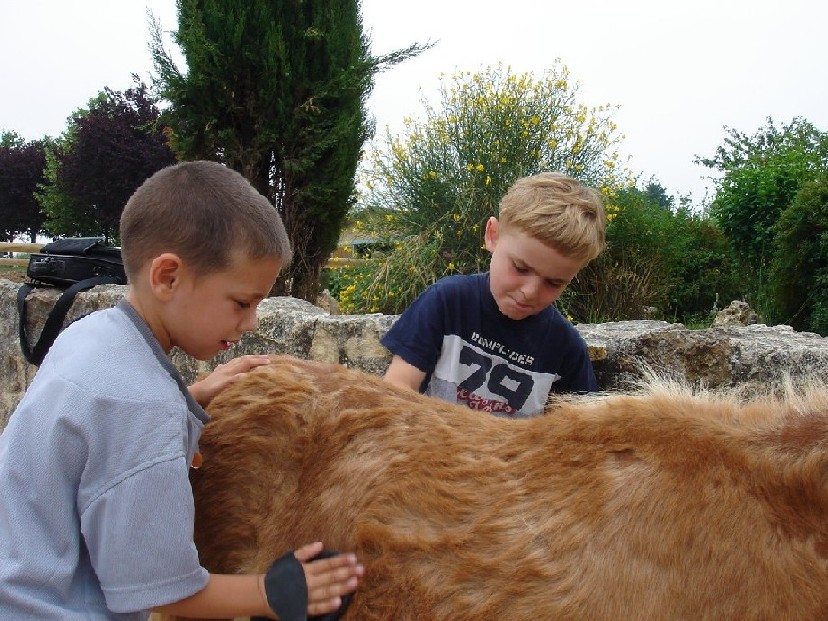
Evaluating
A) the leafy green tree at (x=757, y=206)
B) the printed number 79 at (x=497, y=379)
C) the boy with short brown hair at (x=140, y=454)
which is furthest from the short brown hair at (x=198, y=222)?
the leafy green tree at (x=757, y=206)

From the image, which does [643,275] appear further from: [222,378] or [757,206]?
[222,378]

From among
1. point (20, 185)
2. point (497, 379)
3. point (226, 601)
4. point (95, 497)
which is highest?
point (20, 185)

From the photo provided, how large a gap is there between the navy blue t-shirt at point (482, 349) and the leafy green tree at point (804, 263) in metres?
5.39

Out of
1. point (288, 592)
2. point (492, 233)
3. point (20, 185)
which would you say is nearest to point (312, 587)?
point (288, 592)

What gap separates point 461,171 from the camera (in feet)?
24.8

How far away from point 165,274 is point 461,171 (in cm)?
629

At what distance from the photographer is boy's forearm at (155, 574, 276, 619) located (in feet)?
4.68

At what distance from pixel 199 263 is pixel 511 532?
91cm

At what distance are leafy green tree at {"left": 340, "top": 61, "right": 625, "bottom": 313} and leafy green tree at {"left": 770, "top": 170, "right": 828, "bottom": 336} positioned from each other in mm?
1996

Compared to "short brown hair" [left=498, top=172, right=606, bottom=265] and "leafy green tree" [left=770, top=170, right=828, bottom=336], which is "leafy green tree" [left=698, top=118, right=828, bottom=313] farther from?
"short brown hair" [left=498, top=172, right=606, bottom=265]

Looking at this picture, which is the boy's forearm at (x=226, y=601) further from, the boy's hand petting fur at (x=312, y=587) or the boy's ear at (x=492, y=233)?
the boy's ear at (x=492, y=233)

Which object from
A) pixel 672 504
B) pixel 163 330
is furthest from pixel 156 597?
pixel 672 504

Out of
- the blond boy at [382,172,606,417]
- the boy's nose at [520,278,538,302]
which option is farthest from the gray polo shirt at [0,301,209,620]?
the boy's nose at [520,278,538,302]

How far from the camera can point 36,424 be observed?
1379 millimetres
